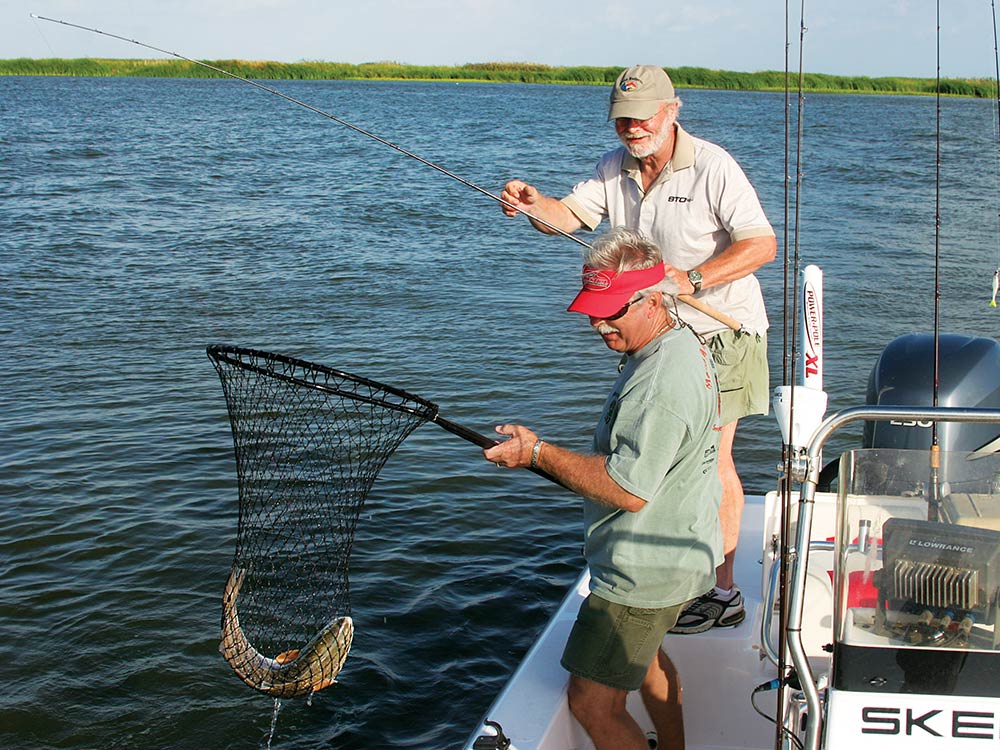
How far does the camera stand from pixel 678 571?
304 cm

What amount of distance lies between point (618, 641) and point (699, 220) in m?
1.62

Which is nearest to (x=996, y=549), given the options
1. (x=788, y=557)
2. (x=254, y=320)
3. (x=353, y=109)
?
(x=788, y=557)

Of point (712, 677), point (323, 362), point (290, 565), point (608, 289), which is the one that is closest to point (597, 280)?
point (608, 289)

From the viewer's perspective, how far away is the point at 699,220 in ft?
13.0

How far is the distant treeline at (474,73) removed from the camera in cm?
6988

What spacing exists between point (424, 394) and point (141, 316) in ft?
13.6

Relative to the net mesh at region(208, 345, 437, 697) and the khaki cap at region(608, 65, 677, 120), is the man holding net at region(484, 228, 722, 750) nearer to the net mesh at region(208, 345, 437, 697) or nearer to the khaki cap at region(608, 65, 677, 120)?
the net mesh at region(208, 345, 437, 697)

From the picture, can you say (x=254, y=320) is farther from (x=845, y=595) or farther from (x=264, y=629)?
(x=845, y=595)

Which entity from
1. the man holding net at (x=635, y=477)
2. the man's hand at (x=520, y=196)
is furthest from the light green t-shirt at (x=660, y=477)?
the man's hand at (x=520, y=196)

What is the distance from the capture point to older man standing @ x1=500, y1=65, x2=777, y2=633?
3820 mm

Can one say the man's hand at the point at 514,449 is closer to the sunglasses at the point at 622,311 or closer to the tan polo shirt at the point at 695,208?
the sunglasses at the point at 622,311

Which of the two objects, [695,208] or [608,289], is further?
[695,208]

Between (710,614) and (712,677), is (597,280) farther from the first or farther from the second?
(712,677)

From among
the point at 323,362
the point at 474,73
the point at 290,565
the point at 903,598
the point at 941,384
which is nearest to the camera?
the point at 903,598
